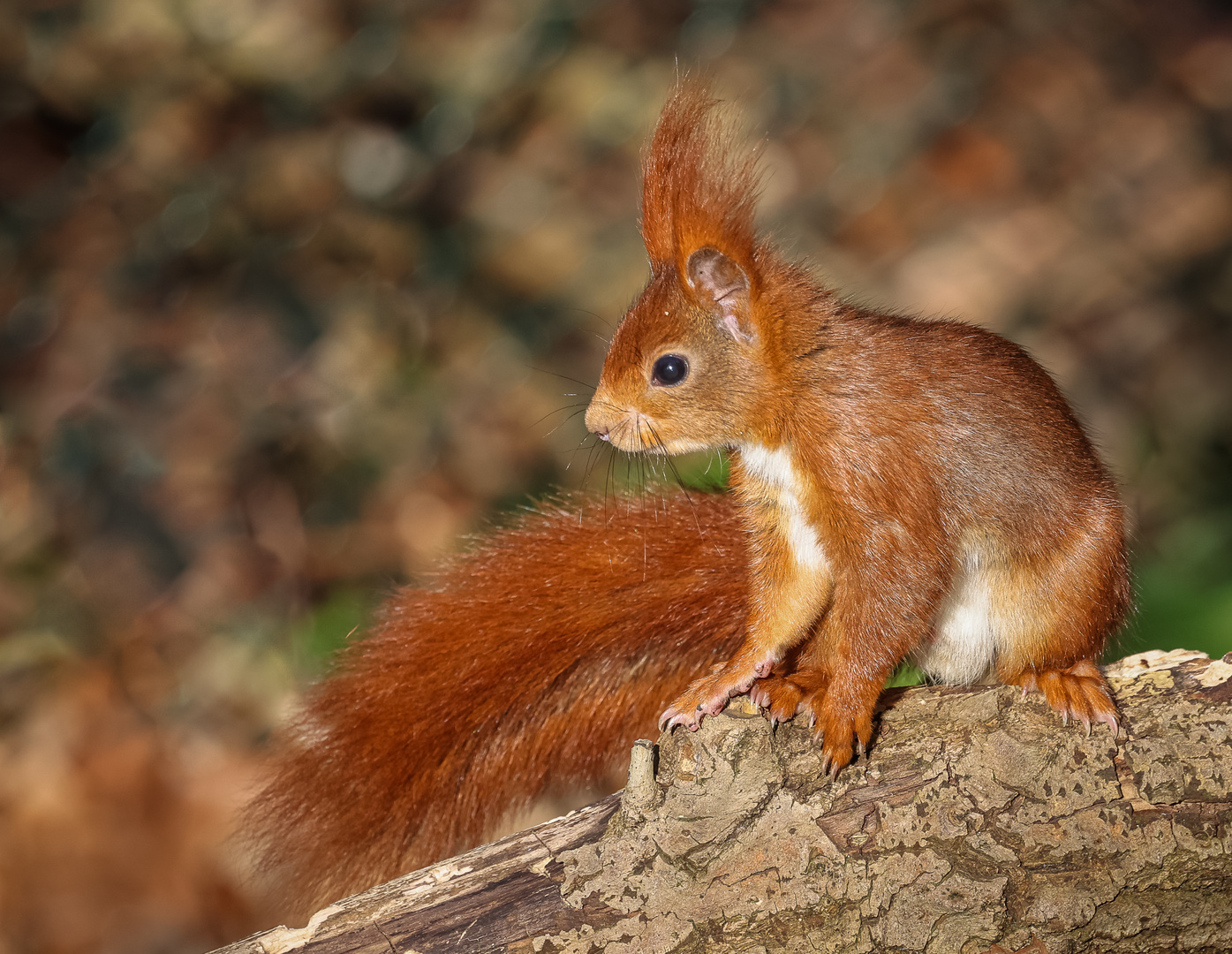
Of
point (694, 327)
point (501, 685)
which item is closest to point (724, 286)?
point (694, 327)

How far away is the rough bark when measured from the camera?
755mm

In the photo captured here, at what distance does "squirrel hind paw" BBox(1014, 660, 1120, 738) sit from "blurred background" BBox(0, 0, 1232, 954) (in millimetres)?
748

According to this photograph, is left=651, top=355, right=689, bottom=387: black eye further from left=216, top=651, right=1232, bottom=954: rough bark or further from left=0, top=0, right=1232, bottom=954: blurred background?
left=0, top=0, right=1232, bottom=954: blurred background

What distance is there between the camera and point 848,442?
823mm

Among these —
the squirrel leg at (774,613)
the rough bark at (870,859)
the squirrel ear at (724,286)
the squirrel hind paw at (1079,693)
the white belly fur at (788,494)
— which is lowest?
the rough bark at (870,859)

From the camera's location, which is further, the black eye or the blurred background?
the blurred background

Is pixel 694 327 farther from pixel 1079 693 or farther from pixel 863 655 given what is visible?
pixel 1079 693

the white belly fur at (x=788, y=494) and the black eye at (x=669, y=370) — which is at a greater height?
the black eye at (x=669, y=370)

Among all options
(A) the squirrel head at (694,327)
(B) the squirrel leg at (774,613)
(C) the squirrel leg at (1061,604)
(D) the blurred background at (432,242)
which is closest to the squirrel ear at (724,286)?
(A) the squirrel head at (694,327)

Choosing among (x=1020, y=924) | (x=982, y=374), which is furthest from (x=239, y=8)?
(x=1020, y=924)

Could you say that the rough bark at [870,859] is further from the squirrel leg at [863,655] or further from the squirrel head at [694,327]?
the squirrel head at [694,327]

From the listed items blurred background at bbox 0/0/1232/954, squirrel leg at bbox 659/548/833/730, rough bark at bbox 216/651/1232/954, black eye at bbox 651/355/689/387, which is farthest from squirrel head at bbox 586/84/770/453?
blurred background at bbox 0/0/1232/954

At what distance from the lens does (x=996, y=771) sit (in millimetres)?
792

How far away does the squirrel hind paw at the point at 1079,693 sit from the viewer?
81 centimetres
